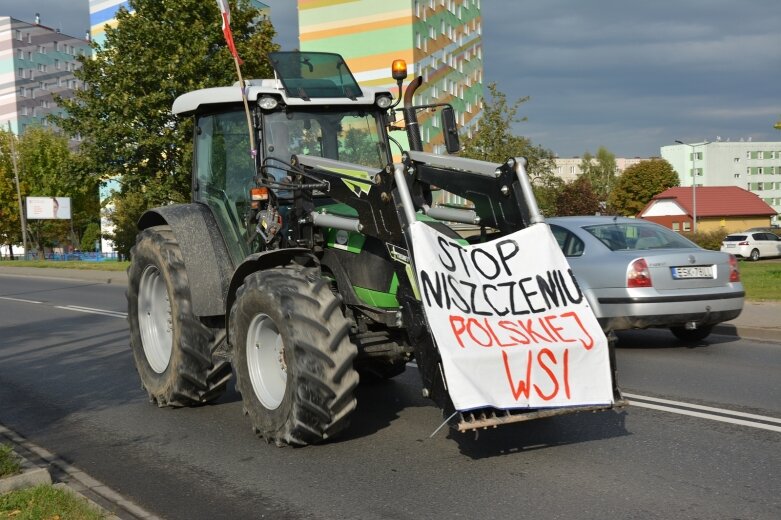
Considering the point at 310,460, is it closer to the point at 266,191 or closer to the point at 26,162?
the point at 266,191

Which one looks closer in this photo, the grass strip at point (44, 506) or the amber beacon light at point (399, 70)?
the grass strip at point (44, 506)

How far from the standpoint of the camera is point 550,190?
59906 millimetres

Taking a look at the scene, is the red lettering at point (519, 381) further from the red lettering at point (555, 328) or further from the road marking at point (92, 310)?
the road marking at point (92, 310)

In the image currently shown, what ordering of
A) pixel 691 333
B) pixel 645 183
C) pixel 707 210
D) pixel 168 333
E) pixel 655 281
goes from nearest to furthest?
pixel 168 333, pixel 655 281, pixel 691 333, pixel 707 210, pixel 645 183

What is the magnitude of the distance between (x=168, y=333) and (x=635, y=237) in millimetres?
5857

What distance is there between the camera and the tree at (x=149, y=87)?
32.0 meters

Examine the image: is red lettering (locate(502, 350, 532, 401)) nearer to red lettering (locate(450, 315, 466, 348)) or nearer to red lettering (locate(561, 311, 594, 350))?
red lettering (locate(450, 315, 466, 348))

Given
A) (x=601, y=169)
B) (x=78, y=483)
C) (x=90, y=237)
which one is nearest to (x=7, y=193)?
(x=90, y=237)

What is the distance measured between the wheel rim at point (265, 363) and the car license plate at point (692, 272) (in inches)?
221

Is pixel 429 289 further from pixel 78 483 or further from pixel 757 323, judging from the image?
pixel 757 323

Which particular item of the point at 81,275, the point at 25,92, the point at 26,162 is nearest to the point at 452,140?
the point at 81,275

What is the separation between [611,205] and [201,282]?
102332 millimetres

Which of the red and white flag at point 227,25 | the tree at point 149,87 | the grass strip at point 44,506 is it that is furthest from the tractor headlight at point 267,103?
the tree at point 149,87

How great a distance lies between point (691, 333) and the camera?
A: 1152 cm
